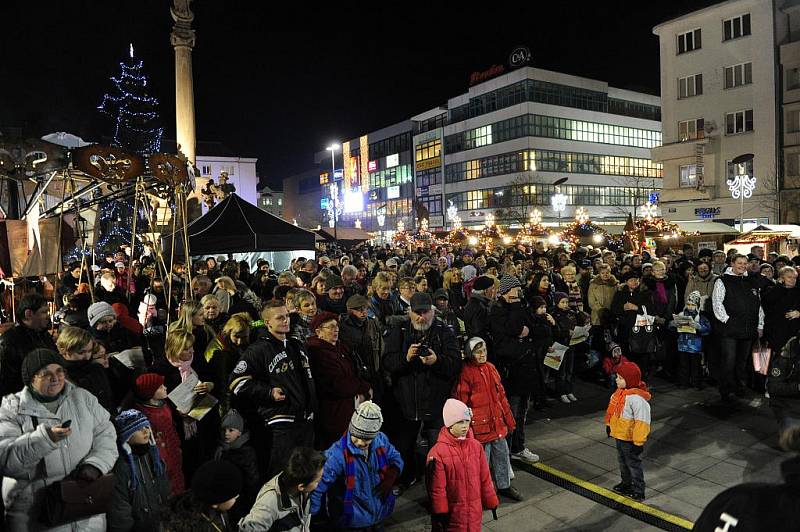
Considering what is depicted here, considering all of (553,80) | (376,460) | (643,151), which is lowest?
(376,460)

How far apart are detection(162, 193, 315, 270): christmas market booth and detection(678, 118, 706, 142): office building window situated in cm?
3455

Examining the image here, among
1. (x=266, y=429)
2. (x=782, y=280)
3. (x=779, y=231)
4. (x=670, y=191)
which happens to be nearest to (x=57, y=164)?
(x=266, y=429)

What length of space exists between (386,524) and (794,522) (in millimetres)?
3810

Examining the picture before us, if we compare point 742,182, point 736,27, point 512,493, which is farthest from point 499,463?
point 736,27

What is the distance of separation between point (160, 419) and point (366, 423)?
1.55 m

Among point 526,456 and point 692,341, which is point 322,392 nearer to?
point 526,456

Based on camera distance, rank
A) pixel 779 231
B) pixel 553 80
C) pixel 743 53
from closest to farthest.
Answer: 1. pixel 779 231
2. pixel 743 53
3. pixel 553 80

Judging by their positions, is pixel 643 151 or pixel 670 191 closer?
pixel 670 191

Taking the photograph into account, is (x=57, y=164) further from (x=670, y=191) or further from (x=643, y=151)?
(x=643, y=151)

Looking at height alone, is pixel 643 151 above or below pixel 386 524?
above

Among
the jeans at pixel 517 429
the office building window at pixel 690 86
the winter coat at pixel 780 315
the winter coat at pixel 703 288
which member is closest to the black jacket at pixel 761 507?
the jeans at pixel 517 429

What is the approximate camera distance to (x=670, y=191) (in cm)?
4081

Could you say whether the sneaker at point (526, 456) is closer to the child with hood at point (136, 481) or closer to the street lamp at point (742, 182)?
the child with hood at point (136, 481)

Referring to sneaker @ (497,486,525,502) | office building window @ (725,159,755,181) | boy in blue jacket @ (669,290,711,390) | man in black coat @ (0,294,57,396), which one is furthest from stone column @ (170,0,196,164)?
office building window @ (725,159,755,181)
